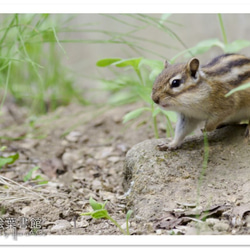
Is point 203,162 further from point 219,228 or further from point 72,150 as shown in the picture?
point 72,150

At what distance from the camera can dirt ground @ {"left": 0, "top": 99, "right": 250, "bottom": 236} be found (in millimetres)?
2852

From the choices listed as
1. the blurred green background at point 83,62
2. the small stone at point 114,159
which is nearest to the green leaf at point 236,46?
the blurred green background at point 83,62

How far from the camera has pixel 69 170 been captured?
4281 millimetres

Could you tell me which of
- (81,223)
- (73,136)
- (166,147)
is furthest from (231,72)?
(73,136)

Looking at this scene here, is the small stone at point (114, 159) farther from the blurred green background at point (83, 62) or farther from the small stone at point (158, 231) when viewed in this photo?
the small stone at point (158, 231)

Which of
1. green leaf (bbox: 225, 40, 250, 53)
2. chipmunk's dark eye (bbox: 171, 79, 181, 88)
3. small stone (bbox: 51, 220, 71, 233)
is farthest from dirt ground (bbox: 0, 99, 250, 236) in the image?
green leaf (bbox: 225, 40, 250, 53)

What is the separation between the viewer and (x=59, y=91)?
653 centimetres

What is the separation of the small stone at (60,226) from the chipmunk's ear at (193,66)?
1.41 m

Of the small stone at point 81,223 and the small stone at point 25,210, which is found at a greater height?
the small stone at point 25,210

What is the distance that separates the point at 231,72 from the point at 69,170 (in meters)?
1.85

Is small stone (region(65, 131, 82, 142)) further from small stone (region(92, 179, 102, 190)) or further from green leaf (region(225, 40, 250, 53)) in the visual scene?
green leaf (region(225, 40, 250, 53))

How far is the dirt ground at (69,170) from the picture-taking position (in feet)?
9.36

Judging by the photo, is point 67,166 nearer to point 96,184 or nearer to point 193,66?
point 96,184

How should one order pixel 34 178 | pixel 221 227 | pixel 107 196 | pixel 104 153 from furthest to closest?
1. pixel 104 153
2. pixel 34 178
3. pixel 107 196
4. pixel 221 227
